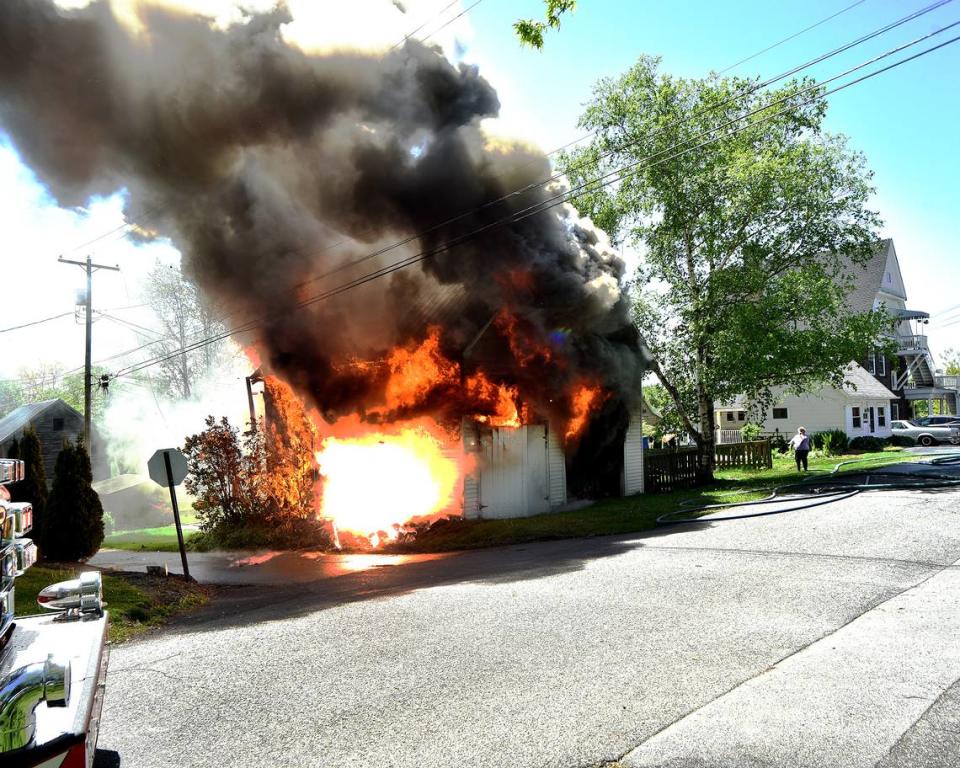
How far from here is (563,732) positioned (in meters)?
3.85

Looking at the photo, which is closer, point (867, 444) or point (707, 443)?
point (707, 443)

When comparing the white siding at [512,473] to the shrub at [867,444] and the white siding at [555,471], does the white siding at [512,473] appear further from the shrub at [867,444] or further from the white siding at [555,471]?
the shrub at [867,444]

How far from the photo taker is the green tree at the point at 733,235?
19047 millimetres

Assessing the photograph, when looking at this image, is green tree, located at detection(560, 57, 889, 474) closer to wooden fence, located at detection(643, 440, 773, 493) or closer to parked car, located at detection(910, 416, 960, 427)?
wooden fence, located at detection(643, 440, 773, 493)

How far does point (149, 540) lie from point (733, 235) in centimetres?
2224

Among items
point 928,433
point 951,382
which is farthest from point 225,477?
point 951,382

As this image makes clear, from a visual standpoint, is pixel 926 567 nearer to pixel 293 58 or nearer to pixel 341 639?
pixel 341 639

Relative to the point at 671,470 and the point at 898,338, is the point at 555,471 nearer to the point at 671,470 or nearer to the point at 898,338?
the point at 671,470

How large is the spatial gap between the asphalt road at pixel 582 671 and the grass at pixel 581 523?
4.46 meters

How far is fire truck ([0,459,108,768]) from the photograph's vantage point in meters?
1.87

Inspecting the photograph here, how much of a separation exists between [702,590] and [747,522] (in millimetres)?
5393

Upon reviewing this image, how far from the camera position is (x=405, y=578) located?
980 cm

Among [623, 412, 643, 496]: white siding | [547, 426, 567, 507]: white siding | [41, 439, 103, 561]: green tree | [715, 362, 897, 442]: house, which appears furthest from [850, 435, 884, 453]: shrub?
[41, 439, 103, 561]: green tree

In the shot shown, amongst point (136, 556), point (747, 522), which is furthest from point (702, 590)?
point (136, 556)
